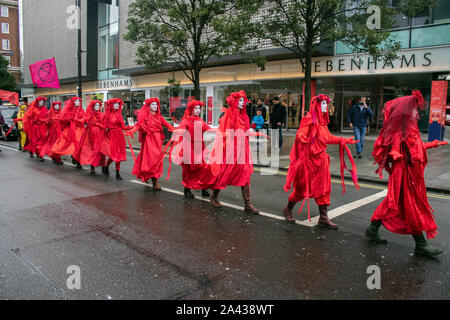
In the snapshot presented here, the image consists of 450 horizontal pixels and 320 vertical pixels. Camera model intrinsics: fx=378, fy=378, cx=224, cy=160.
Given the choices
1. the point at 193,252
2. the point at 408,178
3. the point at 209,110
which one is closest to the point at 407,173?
the point at 408,178

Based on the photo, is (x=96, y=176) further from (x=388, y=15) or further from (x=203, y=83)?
(x=203, y=83)

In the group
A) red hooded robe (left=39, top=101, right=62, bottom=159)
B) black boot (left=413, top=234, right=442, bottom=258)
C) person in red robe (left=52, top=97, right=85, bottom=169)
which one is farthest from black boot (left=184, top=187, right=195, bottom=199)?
red hooded robe (left=39, top=101, right=62, bottom=159)

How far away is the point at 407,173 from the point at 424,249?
0.84 m

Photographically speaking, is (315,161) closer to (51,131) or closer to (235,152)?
(235,152)

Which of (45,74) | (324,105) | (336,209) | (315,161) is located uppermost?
(45,74)

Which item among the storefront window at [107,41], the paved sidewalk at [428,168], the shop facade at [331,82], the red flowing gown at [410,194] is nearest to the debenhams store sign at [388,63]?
the shop facade at [331,82]

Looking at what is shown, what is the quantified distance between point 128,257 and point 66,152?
732cm

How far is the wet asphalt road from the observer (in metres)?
3.31

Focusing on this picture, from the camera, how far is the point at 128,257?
401cm

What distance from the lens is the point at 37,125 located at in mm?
12242

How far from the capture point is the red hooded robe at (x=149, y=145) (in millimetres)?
7582

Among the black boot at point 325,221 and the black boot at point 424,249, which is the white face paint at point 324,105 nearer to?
the black boot at point 325,221

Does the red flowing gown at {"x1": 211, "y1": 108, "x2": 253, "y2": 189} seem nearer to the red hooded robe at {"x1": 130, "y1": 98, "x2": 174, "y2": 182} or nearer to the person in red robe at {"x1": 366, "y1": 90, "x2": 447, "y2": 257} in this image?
the red hooded robe at {"x1": 130, "y1": 98, "x2": 174, "y2": 182}
